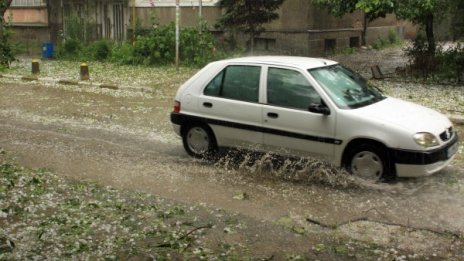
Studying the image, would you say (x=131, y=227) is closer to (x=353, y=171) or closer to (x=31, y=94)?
(x=353, y=171)

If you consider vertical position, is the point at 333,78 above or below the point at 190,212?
above

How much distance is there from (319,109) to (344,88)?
0.70 m

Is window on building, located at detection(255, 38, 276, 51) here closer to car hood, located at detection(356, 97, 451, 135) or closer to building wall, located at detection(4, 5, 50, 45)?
building wall, located at detection(4, 5, 50, 45)

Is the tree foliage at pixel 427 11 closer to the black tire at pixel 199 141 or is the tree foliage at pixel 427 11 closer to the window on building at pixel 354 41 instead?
the window on building at pixel 354 41

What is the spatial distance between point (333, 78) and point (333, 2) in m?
8.64

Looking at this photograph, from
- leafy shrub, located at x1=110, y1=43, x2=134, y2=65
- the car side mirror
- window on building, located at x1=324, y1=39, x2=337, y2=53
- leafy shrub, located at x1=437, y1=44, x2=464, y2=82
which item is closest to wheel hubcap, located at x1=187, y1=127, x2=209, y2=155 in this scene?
the car side mirror

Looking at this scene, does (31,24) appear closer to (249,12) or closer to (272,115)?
(249,12)

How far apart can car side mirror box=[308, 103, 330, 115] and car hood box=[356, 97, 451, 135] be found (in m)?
0.39

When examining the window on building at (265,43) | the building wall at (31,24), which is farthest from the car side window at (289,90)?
the building wall at (31,24)

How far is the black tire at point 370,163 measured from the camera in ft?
21.9

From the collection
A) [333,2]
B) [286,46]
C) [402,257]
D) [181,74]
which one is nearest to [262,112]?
[402,257]

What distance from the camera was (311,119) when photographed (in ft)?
22.8

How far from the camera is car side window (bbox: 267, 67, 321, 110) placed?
278 inches

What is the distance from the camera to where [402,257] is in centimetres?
488
